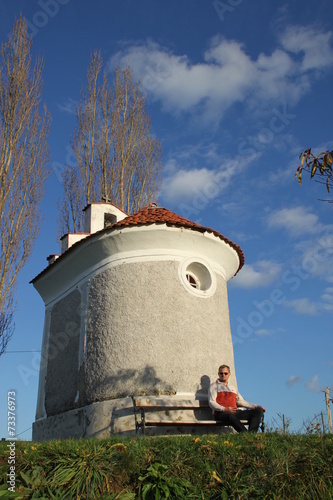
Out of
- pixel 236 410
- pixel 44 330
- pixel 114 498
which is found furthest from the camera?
pixel 44 330

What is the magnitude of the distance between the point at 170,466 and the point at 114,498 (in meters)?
0.66

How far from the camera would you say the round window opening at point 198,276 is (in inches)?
409

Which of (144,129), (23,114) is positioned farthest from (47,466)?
(144,129)

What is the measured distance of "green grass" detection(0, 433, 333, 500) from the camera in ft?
16.0

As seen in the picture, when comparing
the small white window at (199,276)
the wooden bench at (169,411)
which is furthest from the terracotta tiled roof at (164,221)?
the wooden bench at (169,411)

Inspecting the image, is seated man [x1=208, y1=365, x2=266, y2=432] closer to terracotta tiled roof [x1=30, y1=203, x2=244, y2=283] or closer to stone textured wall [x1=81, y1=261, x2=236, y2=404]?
stone textured wall [x1=81, y1=261, x2=236, y2=404]

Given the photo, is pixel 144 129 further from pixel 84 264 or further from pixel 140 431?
pixel 140 431

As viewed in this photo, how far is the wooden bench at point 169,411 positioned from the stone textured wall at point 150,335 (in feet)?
0.93

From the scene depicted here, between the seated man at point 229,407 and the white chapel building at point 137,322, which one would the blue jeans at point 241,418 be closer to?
the seated man at point 229,407

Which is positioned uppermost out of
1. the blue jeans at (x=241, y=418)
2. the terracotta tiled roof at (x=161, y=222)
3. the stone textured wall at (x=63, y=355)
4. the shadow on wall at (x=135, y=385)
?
the terracotta tiled roof at (x=161, y=222)

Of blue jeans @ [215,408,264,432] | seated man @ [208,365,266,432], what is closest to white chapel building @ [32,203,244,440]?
seated man @ [208,365,266,432]

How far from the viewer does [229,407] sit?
8.22 metres

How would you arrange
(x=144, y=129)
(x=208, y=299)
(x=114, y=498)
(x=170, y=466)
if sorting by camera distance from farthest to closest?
(x=144, y=129) → (x=208, y=299) → (x=170, y=466) → (x=114, y=498)

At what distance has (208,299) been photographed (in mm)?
10164
